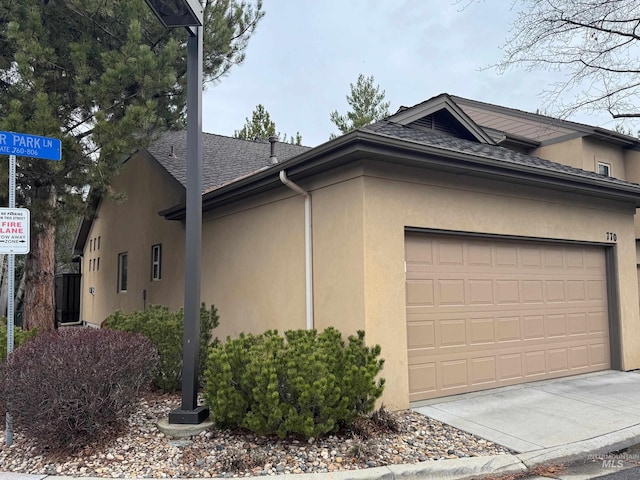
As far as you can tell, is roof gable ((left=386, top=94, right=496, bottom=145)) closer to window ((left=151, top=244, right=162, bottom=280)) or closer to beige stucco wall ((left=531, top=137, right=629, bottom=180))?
beige stucco wall ((left=531, top=137, right=629, bottom=180))

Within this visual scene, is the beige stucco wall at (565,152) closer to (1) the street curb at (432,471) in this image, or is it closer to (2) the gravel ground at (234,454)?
→ (2) the gravel ground at (234,454)

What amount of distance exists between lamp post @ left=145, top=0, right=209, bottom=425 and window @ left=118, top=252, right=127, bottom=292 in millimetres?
10360

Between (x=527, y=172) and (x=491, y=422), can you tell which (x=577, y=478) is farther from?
(x=527, y=172)

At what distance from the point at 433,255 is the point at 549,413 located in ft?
8.24

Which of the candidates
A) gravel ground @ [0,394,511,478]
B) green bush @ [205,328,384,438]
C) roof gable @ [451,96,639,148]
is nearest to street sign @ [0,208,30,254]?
gravel ground @ [0,394,511,478]

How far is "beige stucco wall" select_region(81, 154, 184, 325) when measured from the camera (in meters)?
12.1

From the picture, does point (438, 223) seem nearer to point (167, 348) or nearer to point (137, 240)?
point (167, 348)

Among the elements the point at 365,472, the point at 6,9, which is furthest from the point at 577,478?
the point at 6,9

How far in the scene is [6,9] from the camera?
8469 mm

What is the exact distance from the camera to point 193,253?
233 inches

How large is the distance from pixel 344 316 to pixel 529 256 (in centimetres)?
376

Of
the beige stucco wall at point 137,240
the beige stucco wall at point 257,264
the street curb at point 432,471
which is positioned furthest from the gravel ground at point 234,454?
the beige stucco wall at point 137,240

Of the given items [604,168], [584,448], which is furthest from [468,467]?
[604,168]

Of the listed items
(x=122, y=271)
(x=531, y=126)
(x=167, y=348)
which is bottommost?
(x=167, y=348)
